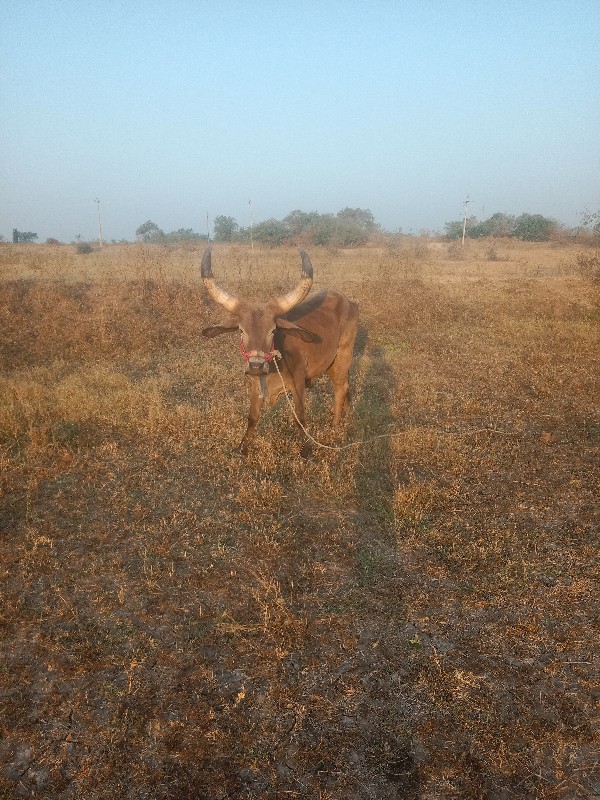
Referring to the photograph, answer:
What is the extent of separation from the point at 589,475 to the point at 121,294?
36.5 ft

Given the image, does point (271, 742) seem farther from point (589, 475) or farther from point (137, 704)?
point (589, 475)

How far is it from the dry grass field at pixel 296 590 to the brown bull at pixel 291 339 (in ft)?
1.87

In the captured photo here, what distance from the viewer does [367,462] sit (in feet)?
20.1

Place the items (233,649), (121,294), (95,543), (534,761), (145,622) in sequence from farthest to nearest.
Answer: (121,294), (95,543), (145,622), (233,649), (534,761)

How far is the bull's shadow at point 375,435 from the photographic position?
207 inches

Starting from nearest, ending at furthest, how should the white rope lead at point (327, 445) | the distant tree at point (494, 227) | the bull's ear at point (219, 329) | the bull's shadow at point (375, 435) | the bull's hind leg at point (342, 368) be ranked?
the bull's shadow at point (375, 435)
the bull's ear at point (219, 329)
the white rope lead at point (327, 445)
the bull's hind leg at point (342, 368)
the distant tree at point (494, 227)

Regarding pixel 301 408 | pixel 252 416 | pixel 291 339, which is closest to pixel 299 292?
pixel 291 339

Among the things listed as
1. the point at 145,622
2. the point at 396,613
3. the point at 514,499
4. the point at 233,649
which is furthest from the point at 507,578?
the point at 145,622

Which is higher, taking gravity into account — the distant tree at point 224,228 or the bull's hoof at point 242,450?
the distant tree at point 224,228

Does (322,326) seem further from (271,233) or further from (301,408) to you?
(271,233)

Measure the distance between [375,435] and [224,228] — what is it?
167 feet

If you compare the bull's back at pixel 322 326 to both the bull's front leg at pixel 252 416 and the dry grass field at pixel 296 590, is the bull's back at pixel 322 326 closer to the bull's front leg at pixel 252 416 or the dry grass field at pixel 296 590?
the bull's front leg at pixel 252 416

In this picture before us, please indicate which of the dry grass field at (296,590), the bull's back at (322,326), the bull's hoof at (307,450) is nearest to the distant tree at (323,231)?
the bull's back at (322,326)

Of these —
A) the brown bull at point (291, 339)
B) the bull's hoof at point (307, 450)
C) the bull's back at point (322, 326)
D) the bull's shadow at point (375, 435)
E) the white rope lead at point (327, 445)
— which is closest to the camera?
the bull's shadow at point (375, 435)
